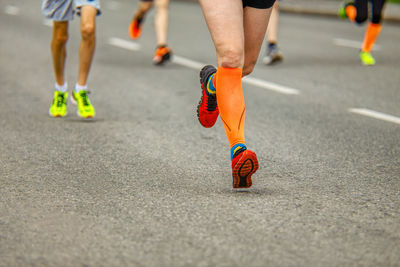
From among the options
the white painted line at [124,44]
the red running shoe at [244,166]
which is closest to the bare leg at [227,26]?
the red running shoe at [244,166]

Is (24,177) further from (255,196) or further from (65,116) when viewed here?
(65,116)

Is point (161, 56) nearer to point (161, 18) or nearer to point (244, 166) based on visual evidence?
point (161, 18)

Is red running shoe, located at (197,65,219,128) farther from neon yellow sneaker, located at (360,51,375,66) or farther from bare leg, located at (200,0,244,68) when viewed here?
neon yellow sneaker, located at (360,51,375,66)

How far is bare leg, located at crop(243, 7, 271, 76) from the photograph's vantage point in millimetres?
3898

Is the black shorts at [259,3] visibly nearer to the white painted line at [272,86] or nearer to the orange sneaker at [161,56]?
the white painted line at [272,86]

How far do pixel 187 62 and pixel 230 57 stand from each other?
18.1ft

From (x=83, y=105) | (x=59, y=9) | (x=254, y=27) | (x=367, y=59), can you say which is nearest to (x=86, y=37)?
(x=59, y=9)

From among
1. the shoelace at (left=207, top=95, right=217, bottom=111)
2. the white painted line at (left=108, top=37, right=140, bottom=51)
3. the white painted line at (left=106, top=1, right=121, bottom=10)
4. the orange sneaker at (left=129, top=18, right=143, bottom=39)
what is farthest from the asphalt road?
the white painted line at (left=106, top=1, right=121, bottom=10)

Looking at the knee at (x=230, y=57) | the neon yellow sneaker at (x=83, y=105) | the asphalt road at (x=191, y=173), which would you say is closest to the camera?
the asphalt road at (x=191, y=173)

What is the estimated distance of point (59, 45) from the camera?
5758 mm

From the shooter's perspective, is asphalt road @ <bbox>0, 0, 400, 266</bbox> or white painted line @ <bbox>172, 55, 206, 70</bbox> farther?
white painted line @ <bbox>172, 55, 206, 70</bbox>

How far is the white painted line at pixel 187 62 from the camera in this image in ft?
29.0

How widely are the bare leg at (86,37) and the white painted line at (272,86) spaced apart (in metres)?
2.49

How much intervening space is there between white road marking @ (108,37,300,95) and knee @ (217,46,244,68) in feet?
11.5
